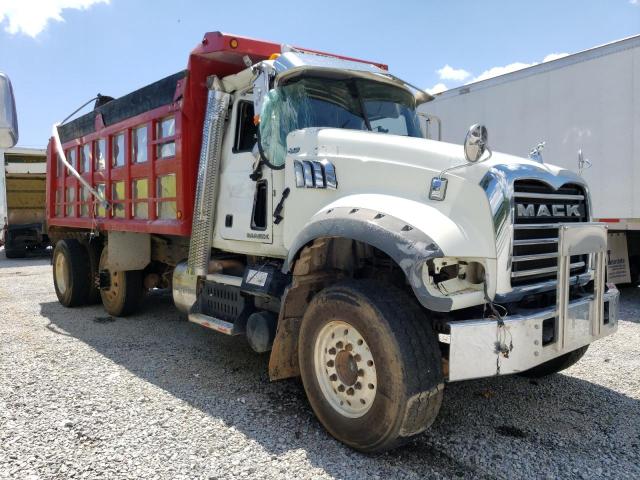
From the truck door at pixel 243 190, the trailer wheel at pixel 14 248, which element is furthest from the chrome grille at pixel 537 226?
the trailer wheel at pixel 14 248

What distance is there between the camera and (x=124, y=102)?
6.38 metres

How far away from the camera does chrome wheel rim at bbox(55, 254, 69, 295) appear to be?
7.94m

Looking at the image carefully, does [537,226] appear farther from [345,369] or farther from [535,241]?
[345,369]

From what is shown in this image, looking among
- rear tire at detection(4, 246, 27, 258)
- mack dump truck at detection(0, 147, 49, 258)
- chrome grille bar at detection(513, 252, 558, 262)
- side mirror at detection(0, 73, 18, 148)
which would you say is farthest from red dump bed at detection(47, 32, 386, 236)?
rear tire at detection(4, 246, 27, 258)

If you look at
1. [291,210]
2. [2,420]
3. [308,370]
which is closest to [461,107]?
[291,210]

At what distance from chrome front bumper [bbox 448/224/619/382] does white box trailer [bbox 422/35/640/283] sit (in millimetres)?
3770

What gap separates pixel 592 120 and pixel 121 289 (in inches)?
284

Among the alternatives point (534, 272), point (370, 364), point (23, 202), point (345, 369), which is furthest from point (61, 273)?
point (23, 202)

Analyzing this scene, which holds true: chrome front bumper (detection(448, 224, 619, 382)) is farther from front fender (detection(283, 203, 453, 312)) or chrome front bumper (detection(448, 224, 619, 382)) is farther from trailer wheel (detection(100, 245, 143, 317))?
trailer wheel (detection(100, 245, 143, 317))

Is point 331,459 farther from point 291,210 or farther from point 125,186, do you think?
point 125,186

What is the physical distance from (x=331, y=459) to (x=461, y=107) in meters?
7.86

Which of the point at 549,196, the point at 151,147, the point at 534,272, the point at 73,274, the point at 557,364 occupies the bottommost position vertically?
the point at 557,364

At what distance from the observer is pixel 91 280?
25.7ft

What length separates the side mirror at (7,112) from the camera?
9.45 ft
